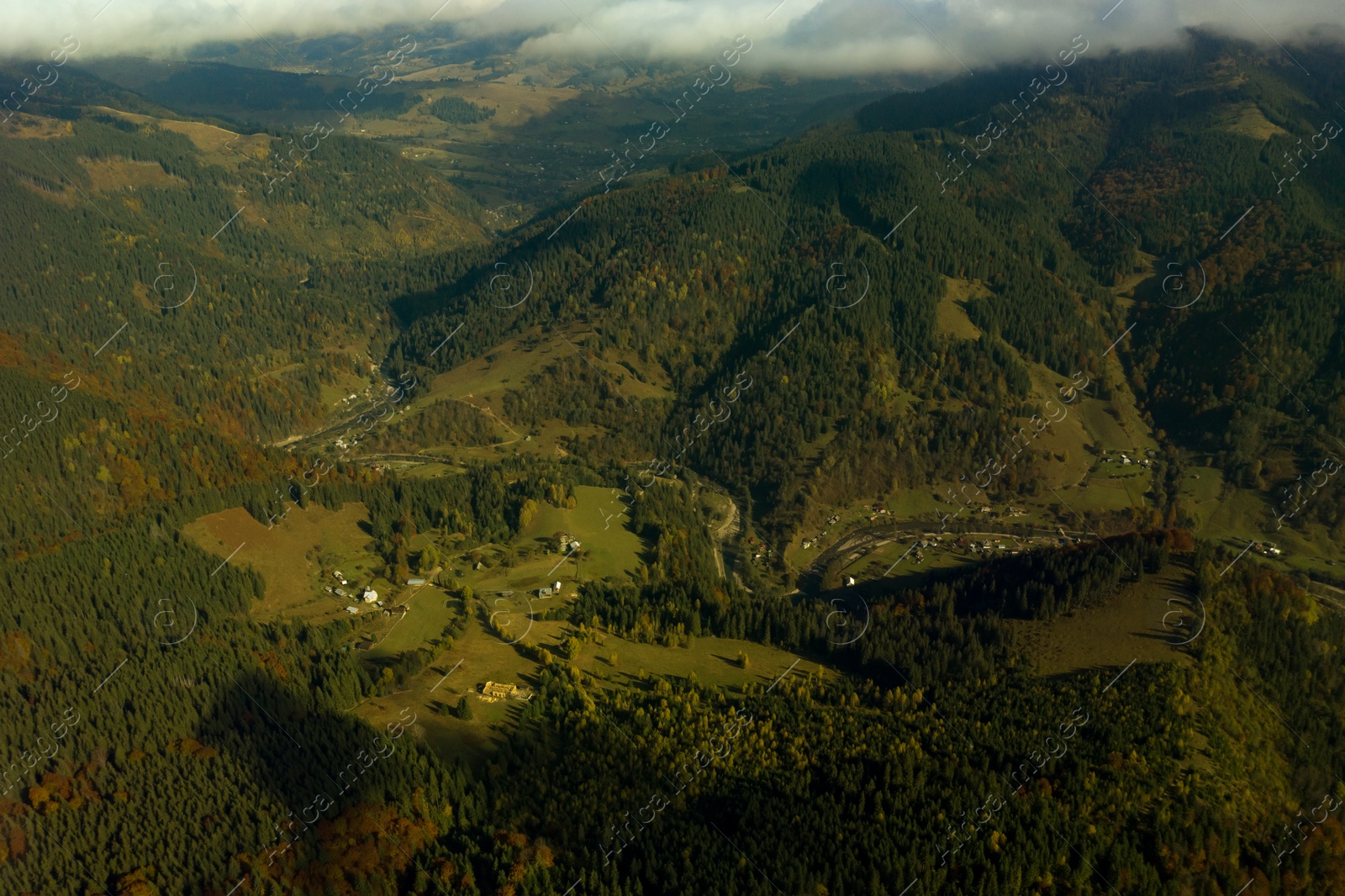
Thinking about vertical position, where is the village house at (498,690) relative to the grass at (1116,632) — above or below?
above

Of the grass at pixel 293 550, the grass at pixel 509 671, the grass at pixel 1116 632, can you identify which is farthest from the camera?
the grass at pixel 293 550

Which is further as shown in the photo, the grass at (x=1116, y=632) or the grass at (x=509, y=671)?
the grass at (x=1116, y=632)

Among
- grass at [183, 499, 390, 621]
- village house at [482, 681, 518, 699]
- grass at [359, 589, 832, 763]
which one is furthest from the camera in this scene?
grass at [183, 499, 390, 621]

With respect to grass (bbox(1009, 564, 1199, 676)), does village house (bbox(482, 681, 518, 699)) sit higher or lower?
higher

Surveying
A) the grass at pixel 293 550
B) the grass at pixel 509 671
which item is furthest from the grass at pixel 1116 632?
the grass at pixel 293 550

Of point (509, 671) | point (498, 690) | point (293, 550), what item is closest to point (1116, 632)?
point (509, 671)

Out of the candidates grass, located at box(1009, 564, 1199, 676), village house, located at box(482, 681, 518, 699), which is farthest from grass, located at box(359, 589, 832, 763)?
grass, located at box(1009, 564, 1199, 676)

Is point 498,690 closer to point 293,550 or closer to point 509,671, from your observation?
point 509,671

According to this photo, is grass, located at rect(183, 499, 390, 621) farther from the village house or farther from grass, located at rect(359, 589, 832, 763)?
the village house

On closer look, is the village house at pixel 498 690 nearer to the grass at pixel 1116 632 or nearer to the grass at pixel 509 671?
the grass at pixel 509 671

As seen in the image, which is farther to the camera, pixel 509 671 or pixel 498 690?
pixel 509 671

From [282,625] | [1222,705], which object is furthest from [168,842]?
[1222,705]
